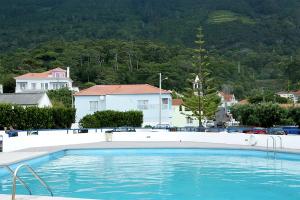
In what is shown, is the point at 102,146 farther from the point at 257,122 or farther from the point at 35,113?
the point at 257,122

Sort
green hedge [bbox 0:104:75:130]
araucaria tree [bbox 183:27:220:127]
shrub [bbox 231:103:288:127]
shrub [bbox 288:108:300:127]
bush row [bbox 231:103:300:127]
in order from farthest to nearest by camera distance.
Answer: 1. araucaria tree [bbox 183:27:220:127]
2. shrub [bbox 231:103:288:127]
3. bush row [bbox 231:103:300:127]
4. shrub [bbox 288:108:300:127]
5. green hedge [bbox 0:104:75:130]

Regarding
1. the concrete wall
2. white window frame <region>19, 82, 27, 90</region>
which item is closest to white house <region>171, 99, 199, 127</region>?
white window frame <region>19, 82, 27, 90</region>

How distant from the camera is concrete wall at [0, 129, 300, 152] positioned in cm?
2173

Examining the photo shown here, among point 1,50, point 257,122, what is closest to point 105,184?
point 257,122

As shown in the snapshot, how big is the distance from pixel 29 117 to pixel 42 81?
141 ft

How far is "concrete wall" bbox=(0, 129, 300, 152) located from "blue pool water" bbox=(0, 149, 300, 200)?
60.1 inches

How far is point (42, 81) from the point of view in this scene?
72.1 m

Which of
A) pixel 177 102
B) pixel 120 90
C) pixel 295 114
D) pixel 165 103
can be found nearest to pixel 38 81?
pixel 177 102

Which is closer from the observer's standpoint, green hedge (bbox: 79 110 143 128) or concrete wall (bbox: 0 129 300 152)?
concrete wall (bbox: 0 129 300 152)

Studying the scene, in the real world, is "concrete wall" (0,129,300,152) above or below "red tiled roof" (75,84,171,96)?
below

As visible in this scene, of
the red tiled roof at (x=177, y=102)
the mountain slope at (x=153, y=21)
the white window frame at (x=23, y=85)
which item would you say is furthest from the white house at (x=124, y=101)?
the mountain slope at (x=153, y=21)

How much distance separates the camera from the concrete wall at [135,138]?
21734 millimetres

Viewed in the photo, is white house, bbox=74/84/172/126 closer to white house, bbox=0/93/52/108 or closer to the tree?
white house, bbox=0/93/52/108

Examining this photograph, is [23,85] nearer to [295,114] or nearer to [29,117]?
[29,117]
